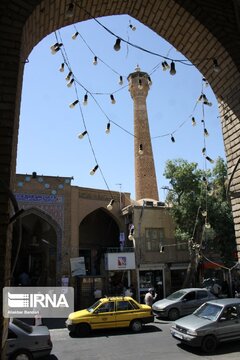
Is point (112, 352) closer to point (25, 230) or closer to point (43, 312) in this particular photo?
point (43, 312)

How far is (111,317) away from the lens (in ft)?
45.1

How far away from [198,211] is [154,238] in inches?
188

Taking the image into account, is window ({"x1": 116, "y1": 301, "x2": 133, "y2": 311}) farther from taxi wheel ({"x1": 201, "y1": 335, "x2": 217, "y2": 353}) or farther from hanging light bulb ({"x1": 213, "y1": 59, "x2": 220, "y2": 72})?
hanging light bulb ({"x1": 213, "y1": 59, "x2": 220, "y2": 72})

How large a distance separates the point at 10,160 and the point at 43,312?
16014 mm

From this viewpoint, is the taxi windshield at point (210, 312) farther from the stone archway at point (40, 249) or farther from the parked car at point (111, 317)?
the stone archway at point (40, 249)

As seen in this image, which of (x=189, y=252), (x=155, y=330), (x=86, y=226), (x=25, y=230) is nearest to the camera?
(x=155, y=330)

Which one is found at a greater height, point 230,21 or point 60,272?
point 230,21

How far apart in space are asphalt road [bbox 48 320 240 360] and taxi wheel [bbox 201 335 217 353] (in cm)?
16

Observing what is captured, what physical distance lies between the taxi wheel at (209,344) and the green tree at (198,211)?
38.0 ft

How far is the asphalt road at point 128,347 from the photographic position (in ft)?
32.9

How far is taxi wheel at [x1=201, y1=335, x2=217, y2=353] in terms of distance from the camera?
10414 millimetres

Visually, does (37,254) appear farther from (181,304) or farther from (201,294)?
(201,294)

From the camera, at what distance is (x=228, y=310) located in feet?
36.7

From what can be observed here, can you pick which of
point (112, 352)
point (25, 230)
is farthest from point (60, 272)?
point (112, 352)
